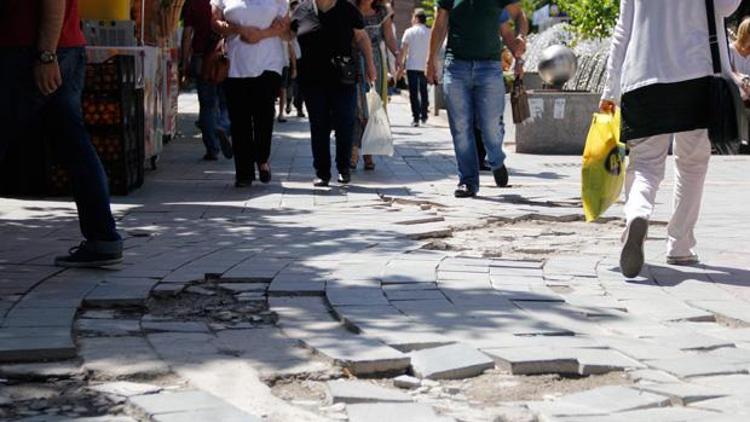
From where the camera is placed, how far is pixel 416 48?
23.6m

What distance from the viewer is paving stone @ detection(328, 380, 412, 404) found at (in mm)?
4641

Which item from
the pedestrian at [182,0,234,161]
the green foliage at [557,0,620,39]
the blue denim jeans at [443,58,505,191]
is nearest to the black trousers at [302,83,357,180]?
the blue denim jeans at [443,58,505,191]

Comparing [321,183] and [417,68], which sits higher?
[417,68]

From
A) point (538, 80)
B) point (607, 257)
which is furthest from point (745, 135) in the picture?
point (538, 80)

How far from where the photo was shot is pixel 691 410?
453 cm

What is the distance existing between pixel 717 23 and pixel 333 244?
247 centimetres

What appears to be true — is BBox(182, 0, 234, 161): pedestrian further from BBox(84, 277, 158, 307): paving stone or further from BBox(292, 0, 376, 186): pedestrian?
BBox(84, 277, 158, 307): paving stone

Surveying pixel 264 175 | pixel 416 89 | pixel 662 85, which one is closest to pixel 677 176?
pixel 662 85

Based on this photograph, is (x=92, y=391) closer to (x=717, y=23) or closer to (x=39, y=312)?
(x=39, y=312)

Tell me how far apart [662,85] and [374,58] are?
704cm

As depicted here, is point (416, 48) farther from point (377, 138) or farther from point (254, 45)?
point (254, 45)

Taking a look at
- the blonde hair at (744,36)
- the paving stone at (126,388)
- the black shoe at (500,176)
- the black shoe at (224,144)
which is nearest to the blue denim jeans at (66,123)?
the paving stone at (126,388)

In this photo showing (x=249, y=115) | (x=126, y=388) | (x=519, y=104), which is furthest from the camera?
(x=519, y=104)

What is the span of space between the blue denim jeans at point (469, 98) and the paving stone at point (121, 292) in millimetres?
4968
